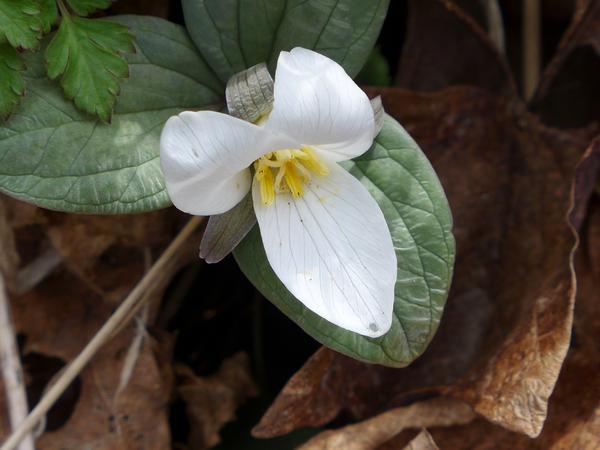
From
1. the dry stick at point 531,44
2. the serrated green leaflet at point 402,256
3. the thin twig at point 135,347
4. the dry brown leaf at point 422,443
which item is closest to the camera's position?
the serrated green leaflet at point 402,256

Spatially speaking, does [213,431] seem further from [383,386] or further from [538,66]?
[538,66]

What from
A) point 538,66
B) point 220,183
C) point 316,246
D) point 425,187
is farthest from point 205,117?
point 538,66

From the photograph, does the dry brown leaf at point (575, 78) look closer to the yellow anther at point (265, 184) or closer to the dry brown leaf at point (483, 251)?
the dry brown leaf at point (483, 251)

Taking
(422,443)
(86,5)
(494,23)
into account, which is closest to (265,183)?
(86,5)

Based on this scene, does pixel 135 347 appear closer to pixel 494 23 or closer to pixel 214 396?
pixel 214 396

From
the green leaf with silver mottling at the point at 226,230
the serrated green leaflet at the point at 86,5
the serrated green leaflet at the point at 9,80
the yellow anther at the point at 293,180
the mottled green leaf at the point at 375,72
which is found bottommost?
the mottled green leaf at the point at 375,72

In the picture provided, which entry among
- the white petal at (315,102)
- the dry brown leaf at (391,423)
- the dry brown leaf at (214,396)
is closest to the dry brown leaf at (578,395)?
the dry brown leaf at (391,423)

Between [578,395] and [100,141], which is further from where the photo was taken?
[578,395]
